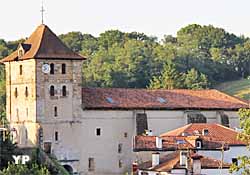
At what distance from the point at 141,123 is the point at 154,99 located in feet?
10.8

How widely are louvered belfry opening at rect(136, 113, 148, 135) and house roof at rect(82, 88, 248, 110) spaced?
25.3 inches

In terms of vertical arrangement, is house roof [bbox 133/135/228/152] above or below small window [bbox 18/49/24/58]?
below

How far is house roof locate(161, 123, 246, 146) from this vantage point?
7393cm

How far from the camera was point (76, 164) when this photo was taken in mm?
75750

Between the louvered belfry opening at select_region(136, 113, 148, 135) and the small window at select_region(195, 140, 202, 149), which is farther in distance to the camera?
the louvered belfry opening at select_region(136, 113, 148, 135)

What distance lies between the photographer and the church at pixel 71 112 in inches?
2972

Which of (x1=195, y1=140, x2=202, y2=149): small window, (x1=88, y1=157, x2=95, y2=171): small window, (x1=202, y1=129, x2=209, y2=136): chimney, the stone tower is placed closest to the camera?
(x1=195, y1=140, x2=202, y2=149): small window

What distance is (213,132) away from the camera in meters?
76.0

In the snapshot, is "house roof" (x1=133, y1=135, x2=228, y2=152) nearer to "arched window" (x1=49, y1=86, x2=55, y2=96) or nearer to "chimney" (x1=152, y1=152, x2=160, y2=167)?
"chimney" (x1=152, y1=152, x2=160, y2=167)

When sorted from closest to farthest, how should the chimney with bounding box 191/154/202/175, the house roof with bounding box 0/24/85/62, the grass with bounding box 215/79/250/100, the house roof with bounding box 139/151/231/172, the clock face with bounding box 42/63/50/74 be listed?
the chimney with bounding box 191/154/202/175
the house roof with bounding box 139/151/231/172
the clock face with bounding box 42/63/50/74
the house roof with bounding box 0/24/85/62
the grass with bounding box 215/79/250/100

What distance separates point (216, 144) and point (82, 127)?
945 centimetres

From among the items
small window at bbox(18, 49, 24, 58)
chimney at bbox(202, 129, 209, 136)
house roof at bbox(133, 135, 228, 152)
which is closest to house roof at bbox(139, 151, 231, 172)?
house roof at bbox(133, 135, 228, 152)
